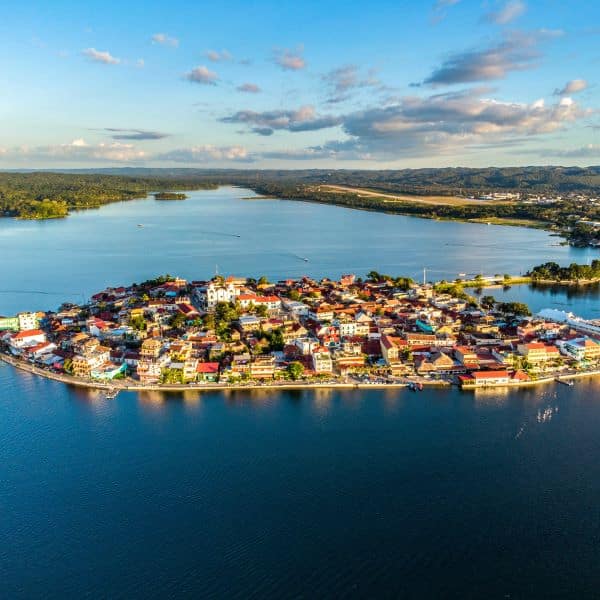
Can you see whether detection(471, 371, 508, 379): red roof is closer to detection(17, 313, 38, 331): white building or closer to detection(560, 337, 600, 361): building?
detection(560, 337, 600, 361): building

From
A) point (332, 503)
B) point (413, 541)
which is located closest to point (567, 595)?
point (413, 541)

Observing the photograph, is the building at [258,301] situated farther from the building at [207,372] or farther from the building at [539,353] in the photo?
the building at [539,353]

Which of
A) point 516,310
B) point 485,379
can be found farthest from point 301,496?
point 516,310

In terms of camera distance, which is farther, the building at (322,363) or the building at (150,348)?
the building at (150,348)

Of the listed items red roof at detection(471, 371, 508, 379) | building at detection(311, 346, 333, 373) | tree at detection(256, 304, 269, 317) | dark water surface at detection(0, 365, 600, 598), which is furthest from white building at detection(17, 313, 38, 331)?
red roof at detection(471, 371, 508, 379)

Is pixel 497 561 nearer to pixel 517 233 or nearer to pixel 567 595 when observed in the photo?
pixel 567 595

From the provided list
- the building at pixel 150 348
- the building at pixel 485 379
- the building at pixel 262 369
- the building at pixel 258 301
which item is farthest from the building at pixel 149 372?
the building at pixel 485 379
